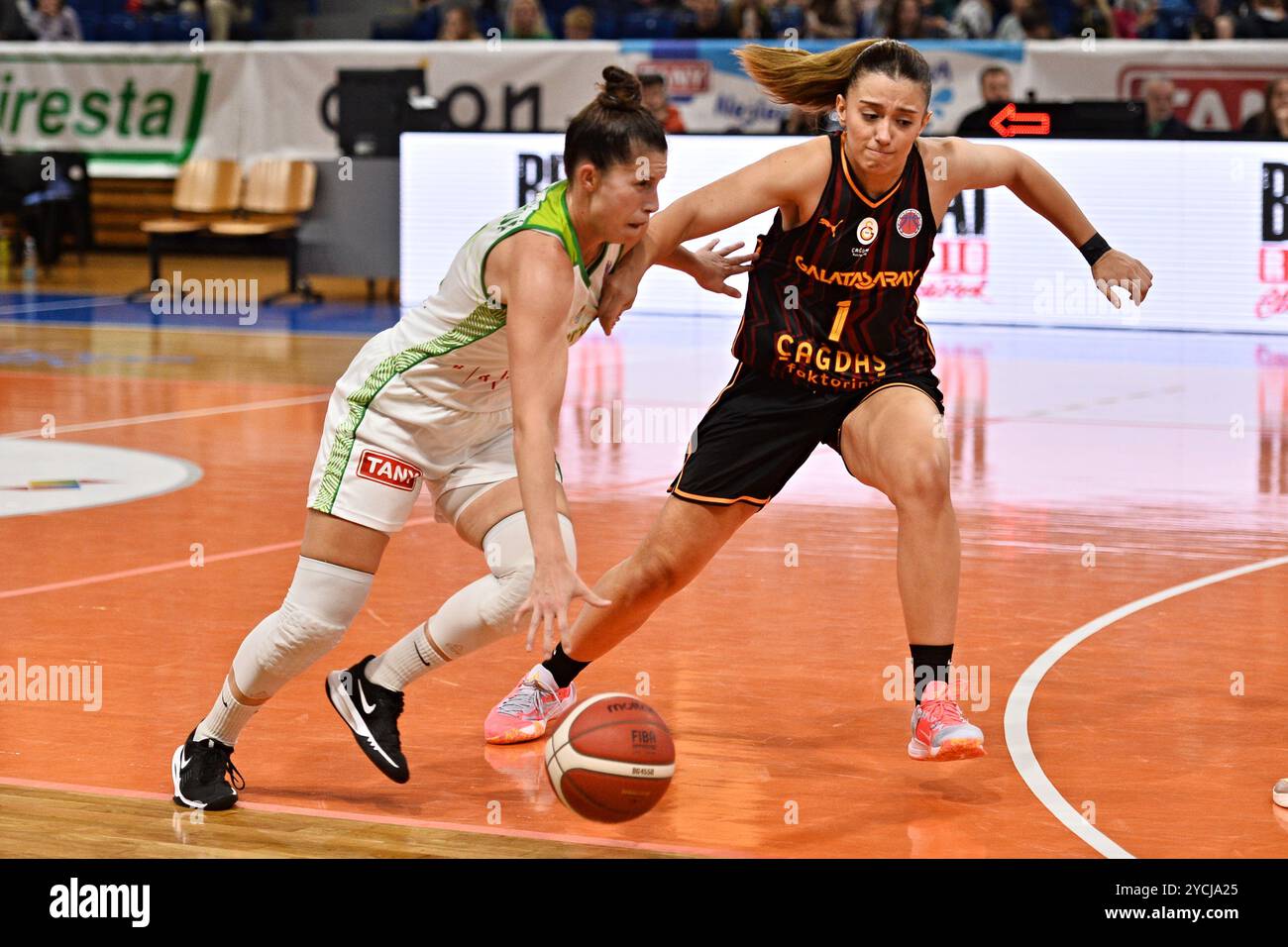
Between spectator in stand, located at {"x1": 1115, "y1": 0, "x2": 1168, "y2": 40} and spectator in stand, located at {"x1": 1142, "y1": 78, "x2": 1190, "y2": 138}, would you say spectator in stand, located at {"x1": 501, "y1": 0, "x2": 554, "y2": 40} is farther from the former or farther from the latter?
spectator in stand, located at {"x1": 1142, "y1": 78, "x2": 1190, "y2": 138}

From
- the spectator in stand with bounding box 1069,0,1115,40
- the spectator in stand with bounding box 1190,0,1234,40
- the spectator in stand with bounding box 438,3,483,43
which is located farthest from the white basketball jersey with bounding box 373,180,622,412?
the spectator in stand with bounding box 438,3,483,43

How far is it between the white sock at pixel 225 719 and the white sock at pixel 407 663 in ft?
1.07

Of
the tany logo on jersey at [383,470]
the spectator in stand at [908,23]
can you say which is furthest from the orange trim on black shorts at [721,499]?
the spectator in stand at [908,23]

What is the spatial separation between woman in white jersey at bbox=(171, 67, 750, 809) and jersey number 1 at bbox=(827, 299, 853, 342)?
430 mm

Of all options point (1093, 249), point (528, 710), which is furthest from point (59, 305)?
point (1093, 249)

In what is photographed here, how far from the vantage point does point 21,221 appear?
21.3 metres

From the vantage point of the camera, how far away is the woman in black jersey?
4793 mm

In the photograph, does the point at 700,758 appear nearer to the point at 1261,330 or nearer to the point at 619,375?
the point at 619,375

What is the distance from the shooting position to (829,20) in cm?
1814

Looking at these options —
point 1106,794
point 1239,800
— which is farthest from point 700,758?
point 1239,800

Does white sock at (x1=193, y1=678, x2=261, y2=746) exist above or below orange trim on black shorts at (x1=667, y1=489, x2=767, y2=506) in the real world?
below
